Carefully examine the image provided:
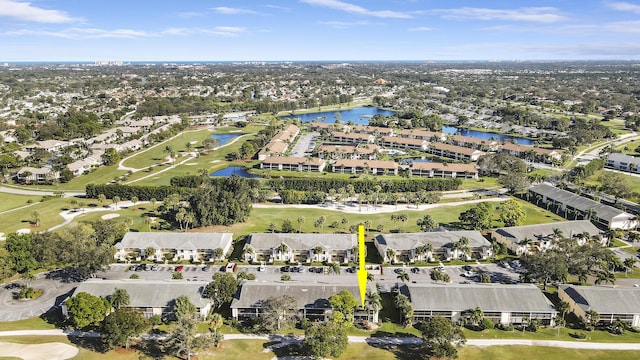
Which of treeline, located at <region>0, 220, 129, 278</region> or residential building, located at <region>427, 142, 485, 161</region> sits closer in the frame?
treeline, located at <region>0, 220, 129, 278</region>

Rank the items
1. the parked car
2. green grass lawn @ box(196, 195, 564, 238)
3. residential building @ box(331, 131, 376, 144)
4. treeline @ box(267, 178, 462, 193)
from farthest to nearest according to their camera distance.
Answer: residential building @ box(331, 131, 376, 144)
treeline @ box(267, 178, 462, 193)
green grass lawn @ box(196, 195, 564, 238)
the parked car

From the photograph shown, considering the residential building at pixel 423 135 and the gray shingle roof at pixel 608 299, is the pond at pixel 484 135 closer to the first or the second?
the residential building at pixel 423 135

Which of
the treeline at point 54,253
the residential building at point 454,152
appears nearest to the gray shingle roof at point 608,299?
the treeline at point 54,253

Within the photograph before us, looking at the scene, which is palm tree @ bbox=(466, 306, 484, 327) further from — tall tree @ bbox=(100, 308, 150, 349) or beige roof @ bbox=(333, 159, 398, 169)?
beige roof @ bbox=(333, 159, 398, 169)

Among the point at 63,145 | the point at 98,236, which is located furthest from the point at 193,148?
the point at 98,236

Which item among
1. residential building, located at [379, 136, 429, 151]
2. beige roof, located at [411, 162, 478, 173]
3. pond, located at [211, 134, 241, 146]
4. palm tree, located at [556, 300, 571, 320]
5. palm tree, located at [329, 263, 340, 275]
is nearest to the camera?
palm tree, located at [556, 300, 571, 320]

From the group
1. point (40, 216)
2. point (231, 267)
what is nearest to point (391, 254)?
point (231, 267)

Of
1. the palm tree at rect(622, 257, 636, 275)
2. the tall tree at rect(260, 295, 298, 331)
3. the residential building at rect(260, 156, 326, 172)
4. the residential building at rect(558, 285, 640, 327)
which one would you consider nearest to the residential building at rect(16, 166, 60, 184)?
the residential building at rect(260, 156, 326, 172)
